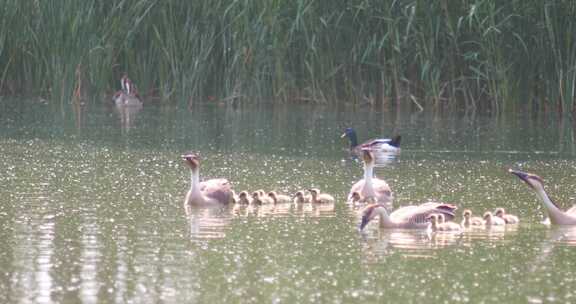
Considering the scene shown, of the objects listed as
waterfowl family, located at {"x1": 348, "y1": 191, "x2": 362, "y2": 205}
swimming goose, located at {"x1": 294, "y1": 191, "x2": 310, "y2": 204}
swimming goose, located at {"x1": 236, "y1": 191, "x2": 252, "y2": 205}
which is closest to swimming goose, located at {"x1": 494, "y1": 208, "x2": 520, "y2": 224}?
waterfowl family, located at {"x1": 348, "y1": 191, "x2": 362, "y2": 205}

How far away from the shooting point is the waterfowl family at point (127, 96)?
24625mm

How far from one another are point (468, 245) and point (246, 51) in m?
14.3

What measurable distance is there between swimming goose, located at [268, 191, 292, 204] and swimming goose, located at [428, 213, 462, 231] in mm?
1744

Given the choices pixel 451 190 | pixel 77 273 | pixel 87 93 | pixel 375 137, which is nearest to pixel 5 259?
Result: pixel 77 273

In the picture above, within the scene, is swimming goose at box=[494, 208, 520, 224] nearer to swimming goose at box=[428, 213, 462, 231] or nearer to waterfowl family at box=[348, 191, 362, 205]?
swimming goose at box=[428, 213, 462, 231]

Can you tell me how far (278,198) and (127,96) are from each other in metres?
13.1

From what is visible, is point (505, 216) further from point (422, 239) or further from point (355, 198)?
point (355, 198)

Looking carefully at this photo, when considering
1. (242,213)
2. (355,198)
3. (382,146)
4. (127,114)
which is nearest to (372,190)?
(355,198)

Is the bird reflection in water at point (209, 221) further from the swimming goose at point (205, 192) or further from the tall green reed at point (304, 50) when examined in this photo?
the tall green reed at point (304, 50)

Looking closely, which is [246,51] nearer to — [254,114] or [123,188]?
[254,114]

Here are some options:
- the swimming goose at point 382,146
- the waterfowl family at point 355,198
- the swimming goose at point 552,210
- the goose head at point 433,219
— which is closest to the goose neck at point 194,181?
the waterfowl family at point 355,198

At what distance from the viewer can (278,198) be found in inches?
470

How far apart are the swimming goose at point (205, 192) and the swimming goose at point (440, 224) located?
7.29 ft

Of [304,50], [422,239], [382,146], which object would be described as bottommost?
[422,239]
